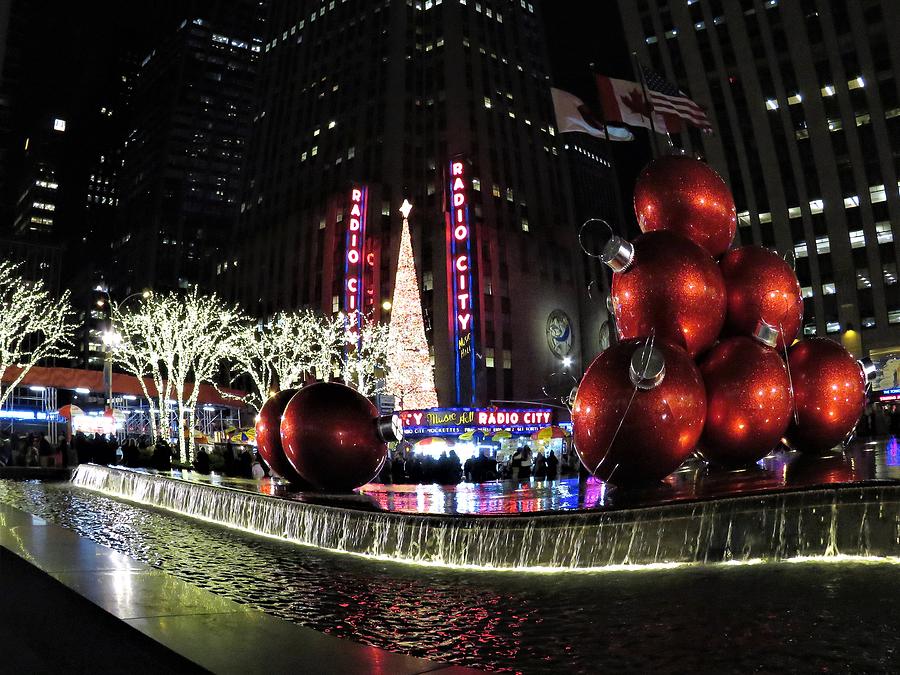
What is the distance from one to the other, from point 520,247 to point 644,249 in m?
61.6

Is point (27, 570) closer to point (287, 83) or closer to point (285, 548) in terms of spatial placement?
point (285, 548)

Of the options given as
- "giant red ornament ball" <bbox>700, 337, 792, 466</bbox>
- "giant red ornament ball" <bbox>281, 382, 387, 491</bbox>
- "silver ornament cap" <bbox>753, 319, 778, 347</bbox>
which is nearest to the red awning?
"giant red ornament ball" <bbox>281, 382, 387, 491</bbox>

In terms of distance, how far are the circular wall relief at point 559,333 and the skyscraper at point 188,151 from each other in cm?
8870

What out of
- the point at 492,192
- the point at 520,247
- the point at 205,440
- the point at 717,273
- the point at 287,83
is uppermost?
the point at 287,83

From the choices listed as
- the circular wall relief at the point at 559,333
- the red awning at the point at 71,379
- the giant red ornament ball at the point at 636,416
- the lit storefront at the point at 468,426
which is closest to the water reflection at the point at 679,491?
the giant red ornament ball at the point at 636,416

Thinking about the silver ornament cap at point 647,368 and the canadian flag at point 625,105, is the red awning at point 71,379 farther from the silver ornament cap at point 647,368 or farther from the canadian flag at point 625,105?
the silver ornament cap at point 647,368

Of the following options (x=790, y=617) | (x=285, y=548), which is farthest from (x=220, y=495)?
(x=790, y=617)

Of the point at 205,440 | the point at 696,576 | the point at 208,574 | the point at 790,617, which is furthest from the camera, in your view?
the point at 205,440

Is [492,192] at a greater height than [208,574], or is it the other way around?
[492,192]

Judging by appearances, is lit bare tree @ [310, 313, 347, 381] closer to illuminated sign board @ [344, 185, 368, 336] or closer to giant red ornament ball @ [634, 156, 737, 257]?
illuminated sign board @ [344, 185, 368, 336]

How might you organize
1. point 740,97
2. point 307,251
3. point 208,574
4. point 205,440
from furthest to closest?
point 307,251
point 740,97
point 205,440
point 208,574

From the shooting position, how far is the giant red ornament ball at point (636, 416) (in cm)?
889

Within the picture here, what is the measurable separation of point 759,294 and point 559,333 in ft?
208

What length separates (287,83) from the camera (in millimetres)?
88562
